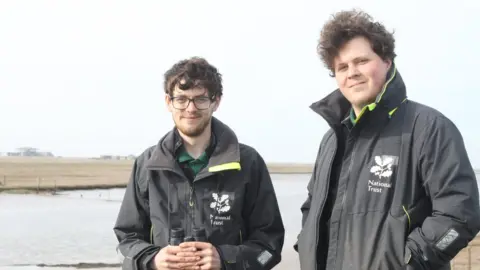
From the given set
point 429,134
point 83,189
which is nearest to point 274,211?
point 429,134

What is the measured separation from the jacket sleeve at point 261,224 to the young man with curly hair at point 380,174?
290 mm

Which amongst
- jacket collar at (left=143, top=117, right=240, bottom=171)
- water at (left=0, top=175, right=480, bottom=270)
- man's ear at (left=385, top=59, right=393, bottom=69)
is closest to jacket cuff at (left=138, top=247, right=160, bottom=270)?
jacket collar at (left=143, top=117, right=240, bottom=171)

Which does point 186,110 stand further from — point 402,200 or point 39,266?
point 39,266

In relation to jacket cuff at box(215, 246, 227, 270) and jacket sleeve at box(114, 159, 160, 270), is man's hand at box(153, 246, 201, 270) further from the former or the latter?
jacket sleeve at box(114, 159, 160, 270)

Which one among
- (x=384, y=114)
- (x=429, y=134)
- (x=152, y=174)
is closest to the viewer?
(x=429, y=134)

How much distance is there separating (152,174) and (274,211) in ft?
3.06

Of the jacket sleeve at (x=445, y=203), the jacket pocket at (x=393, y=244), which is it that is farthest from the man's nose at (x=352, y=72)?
the jacket pocket at (x=393, y=244)

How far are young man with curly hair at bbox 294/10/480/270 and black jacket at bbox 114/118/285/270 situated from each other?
380mm

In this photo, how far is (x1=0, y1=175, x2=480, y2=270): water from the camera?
630 inches

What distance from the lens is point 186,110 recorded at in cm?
407

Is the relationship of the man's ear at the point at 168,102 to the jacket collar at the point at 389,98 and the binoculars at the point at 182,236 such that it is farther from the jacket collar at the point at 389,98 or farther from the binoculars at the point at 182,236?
the jacket collar at the point at 389,98

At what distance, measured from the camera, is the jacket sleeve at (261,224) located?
4137 mm

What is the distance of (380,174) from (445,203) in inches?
17.5

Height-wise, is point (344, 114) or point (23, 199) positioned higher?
point (344, 114)
